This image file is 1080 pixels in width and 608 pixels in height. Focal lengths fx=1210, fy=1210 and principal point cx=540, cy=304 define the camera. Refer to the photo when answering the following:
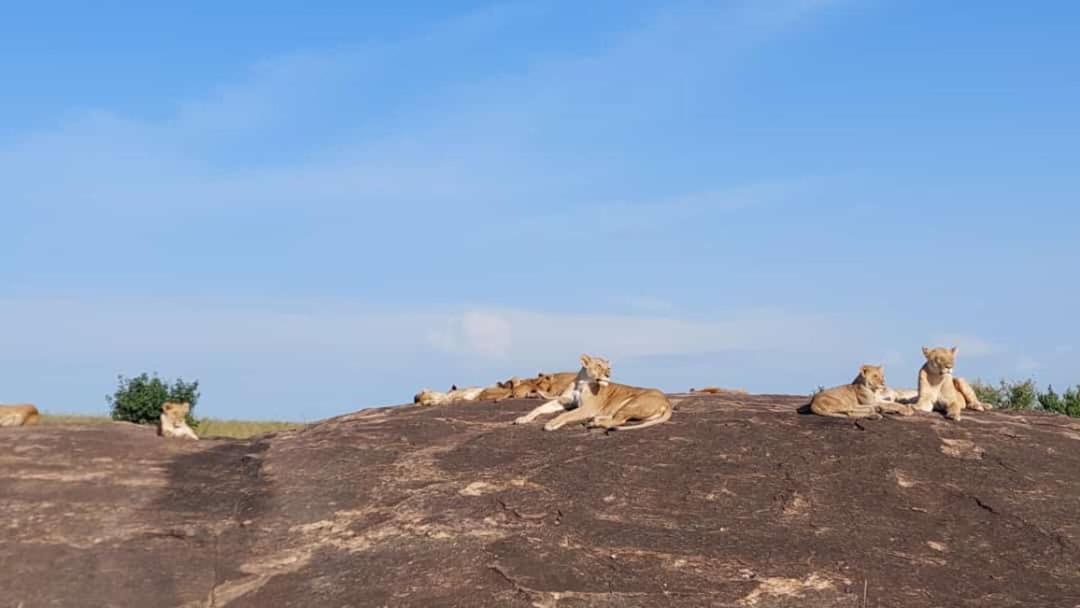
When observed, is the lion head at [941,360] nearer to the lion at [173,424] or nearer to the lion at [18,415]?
the lion at [173,424]

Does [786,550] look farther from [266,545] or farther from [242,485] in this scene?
[242,485]

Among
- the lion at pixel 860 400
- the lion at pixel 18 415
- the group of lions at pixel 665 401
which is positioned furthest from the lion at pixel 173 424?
the lion at pixel 860 400

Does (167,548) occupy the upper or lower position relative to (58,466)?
lower

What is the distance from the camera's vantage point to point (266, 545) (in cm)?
1272

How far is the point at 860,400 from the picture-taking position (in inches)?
654

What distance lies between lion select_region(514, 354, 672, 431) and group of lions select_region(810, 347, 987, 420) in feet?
7.37

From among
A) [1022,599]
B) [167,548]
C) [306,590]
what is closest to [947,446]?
[1022,599]

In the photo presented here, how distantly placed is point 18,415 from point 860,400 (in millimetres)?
12865

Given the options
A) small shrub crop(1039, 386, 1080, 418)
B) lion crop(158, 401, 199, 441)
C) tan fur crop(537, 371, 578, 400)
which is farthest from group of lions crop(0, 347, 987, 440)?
small shrub crop(1039, 386, 1080, 418)

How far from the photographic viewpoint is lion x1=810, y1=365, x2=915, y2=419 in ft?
53.6

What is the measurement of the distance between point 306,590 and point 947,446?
8141 mm

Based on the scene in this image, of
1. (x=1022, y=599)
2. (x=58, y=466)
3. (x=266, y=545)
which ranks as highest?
(x=58, y=466)

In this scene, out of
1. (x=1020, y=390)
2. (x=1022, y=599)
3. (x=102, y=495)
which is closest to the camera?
(x=1022, y=599)

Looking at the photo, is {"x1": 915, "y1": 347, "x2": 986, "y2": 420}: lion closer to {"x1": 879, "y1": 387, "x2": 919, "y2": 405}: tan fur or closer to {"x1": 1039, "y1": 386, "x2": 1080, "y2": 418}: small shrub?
{"x1": 879, "y1": 387, "x2": 919, "y2": 405}: tan fur
